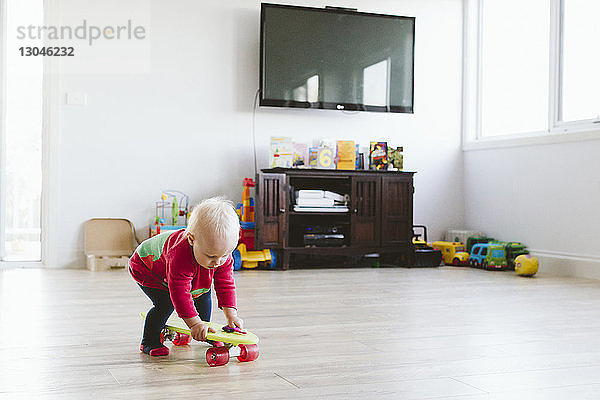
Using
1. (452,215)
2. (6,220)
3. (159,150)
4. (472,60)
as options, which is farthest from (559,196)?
(6,220)

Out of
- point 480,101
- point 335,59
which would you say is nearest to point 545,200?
point 480,101

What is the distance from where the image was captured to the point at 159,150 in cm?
475

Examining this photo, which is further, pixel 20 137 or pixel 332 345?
pixel 20 137

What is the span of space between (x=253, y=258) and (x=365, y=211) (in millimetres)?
879

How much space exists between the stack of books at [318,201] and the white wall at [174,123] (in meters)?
0.49

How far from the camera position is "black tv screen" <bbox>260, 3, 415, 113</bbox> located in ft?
15.7

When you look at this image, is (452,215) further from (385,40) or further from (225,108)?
(225,108)

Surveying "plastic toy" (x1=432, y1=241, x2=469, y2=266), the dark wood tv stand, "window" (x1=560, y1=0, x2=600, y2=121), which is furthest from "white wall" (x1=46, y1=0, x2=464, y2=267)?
"window" (x1=560, y1=0, x2=600, y2=121)

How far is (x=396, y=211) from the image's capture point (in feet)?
15.9

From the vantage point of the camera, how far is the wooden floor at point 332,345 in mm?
1685

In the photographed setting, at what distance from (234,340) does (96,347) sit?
53cm

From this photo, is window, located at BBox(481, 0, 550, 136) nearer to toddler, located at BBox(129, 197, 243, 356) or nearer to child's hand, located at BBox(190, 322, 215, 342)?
toddler, located at BBox(129, 197, 243, 356)

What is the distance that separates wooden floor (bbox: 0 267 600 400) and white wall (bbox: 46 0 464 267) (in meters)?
1.03

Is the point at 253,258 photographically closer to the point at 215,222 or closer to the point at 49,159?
the point at 49,159
